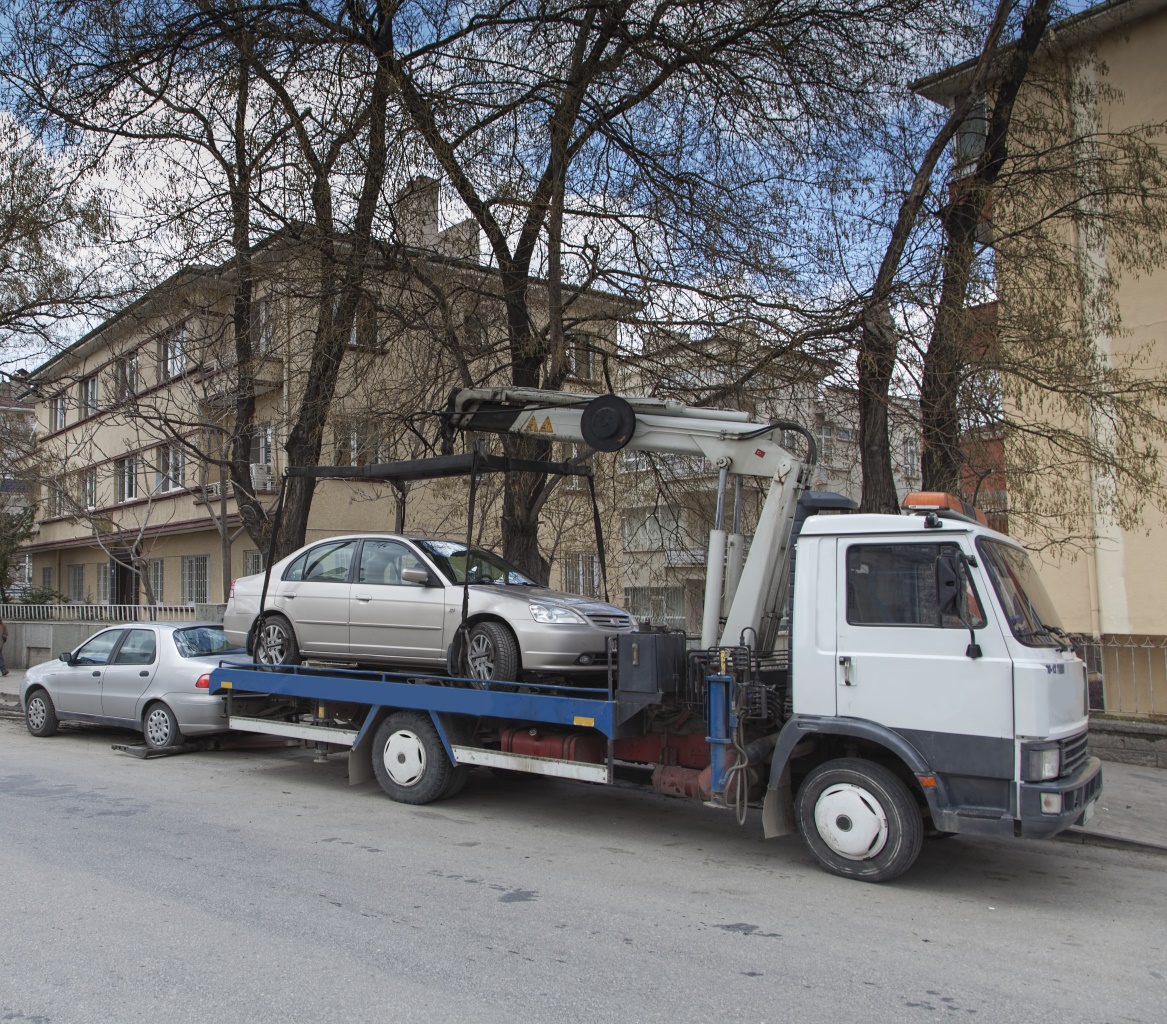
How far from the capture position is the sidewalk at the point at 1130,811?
7.91 m

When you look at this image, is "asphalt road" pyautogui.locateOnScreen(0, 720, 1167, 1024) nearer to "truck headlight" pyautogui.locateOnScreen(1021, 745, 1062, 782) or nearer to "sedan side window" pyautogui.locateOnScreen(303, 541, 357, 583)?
"truck headlight" pyautogui.locateOnScreen(1021, 745, 1062, 782)

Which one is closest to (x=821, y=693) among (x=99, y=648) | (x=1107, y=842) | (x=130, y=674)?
(x=1107, y=842)

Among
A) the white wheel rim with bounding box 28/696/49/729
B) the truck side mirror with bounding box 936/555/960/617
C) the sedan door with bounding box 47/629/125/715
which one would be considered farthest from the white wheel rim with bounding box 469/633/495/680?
the white wheel rim with bounding box 28/696/49/729

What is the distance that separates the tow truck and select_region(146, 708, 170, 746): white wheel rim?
4.01 meters

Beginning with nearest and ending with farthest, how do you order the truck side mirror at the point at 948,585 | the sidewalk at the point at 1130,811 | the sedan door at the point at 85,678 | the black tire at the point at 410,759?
the truck side mirror at the point at 948,585, the sidewalk at the point at 1130,811, the black tire at the point at 410,759, the sedan door at the point at 85,678

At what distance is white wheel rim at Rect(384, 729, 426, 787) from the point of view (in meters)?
8.60

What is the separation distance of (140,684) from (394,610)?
14.7ft

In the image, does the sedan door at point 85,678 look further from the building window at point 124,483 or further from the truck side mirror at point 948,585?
the building window at point 124,483

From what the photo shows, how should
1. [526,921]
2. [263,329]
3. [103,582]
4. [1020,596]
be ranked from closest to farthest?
[526,921] < [1020,596] < [263,329] < [103,582]

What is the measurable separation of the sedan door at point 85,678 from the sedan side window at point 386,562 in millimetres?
4772

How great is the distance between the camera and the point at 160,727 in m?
11.3

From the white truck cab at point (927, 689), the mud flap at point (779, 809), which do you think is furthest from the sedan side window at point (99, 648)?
the white truck cab at point (927, 689)

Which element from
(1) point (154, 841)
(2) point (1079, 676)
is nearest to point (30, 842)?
(1) point (154, 841)

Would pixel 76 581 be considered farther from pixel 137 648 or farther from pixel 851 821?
pixel 851 821
